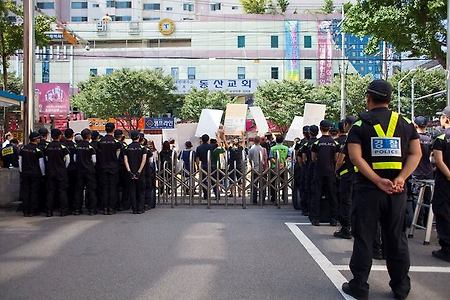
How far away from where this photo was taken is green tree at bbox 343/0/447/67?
1549 centimetres

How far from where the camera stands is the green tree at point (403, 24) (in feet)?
50.8

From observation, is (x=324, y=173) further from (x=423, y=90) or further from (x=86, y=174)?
(x=423, y=90)

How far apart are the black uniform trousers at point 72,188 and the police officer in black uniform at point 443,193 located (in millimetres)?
7405

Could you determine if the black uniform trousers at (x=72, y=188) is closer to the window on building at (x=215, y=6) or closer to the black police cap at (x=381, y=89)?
the black police cap at (x=381, y=89)

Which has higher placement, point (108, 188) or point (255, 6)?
point (255, 6)

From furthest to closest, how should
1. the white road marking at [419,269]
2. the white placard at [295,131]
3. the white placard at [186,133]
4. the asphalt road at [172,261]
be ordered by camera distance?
1. the white placard at [186,133]
2. the white placard at [295,131]
3. the white road marking at [419,269]
4. the asphalt road at [172,261]

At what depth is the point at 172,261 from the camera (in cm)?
699

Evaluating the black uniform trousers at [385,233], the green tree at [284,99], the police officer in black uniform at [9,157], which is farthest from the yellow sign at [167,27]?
the black uniform trousers at [385,233]

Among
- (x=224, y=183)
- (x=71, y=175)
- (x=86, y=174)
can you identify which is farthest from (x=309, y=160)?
(x=71, y=175)

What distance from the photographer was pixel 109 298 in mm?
5297

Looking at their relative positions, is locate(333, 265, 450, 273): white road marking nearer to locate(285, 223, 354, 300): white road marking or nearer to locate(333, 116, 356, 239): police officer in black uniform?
locate(285, 223, 354, 300): white road marking

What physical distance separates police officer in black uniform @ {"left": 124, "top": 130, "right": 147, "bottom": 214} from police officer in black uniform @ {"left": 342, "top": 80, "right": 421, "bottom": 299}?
7302 mm

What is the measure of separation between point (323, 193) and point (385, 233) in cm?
486

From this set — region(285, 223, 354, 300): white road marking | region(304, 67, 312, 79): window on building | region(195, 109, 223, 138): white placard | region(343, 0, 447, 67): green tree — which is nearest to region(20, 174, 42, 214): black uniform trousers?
region(285, 223, 354, 300): white road marking
